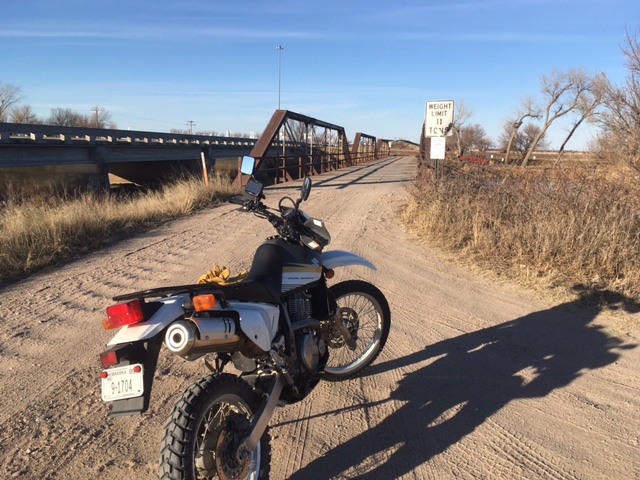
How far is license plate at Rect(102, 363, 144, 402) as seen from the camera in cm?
190

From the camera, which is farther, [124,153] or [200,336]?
[124,153]

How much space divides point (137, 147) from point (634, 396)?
86.0 ft

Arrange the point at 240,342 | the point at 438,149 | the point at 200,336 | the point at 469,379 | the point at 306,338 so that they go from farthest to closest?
the point at 438,149
the point at 469,379
the point at 306,338
the point at 240,342
the point at 200,336

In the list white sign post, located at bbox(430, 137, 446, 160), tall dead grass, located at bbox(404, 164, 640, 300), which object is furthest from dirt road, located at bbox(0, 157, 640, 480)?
white sign post, located at bbox(430, 137, 446, 160)

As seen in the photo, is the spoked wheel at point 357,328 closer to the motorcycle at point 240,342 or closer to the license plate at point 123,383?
the motorcycle at point 240,342

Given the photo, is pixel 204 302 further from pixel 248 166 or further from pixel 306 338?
pixel 248 166

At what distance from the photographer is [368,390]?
3.45m

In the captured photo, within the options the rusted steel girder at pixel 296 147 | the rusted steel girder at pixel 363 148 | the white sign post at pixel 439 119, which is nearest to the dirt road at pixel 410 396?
the white sign post at pixel 439 119

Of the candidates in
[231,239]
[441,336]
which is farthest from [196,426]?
[231,239]

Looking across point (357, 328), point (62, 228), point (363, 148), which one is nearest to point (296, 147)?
point (62, 228)

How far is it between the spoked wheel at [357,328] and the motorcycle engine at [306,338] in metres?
0.33

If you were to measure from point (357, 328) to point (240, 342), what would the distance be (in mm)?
1389

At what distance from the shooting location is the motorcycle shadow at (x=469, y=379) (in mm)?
2701

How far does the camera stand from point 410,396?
132 inches
